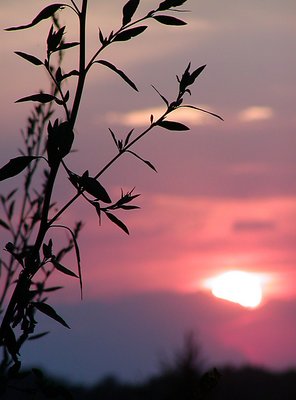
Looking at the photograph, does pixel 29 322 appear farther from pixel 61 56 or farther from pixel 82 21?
pixel 61 56

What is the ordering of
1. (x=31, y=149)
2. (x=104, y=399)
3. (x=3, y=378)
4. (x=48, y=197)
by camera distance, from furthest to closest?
(x=104, y=399), (x=31, y=149), (x=3, y=378), (x=48, y=197)

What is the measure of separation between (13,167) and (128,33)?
1.74 ft

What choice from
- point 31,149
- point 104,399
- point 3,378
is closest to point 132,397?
point 104,399

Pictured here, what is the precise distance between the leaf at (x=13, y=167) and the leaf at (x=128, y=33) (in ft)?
1.46

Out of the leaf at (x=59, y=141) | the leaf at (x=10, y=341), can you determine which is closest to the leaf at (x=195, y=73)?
the leaf at (x=59, y=141)

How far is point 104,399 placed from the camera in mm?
14883

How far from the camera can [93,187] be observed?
2.43 metres

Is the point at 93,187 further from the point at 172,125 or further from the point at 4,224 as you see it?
the point at 4,224

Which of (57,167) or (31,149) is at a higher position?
(31,149)

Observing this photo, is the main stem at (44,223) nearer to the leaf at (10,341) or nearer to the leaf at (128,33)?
the leaf at (10,341)

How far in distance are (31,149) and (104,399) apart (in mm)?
9331

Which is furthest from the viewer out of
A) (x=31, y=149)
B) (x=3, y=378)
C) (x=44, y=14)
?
(x=31, y=149)

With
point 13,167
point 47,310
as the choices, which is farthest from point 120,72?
point 47,310

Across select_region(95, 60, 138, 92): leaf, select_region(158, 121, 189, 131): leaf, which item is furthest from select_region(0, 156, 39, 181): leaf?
select_region(158, 121, 189, 131): leaf
